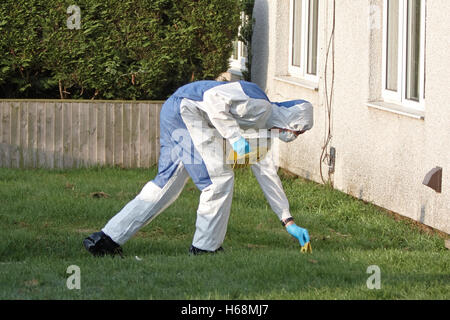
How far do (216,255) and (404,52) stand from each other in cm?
319

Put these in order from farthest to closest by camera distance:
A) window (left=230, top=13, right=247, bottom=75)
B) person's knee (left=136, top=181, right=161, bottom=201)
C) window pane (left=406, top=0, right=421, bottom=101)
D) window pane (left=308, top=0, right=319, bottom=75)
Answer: window (left=230, top=13, right=247, bottom=75) < window pane (left=308, top=0, right=319, bottom=75) < window pane (left=406, top=0, right=421, bottom=101) < person's knee (left=136, top=181, right=161, bottom=201)

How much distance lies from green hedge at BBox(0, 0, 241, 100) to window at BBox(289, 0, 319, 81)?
0.82 meters

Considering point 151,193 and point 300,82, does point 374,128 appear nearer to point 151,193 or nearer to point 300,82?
point 300,82

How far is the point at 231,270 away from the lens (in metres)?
6.13

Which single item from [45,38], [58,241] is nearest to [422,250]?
[58,241]

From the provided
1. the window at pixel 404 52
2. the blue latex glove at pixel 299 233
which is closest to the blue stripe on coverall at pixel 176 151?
the blue latex glove at pixel 299 233

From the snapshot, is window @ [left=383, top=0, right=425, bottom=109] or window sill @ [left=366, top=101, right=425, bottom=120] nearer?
window sill @ [left=366, top=101, right=425, bottom=120]

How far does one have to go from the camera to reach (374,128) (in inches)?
354

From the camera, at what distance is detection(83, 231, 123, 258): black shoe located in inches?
266

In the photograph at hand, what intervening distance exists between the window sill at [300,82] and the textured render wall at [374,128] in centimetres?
6

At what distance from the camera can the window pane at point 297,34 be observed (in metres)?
11.6
